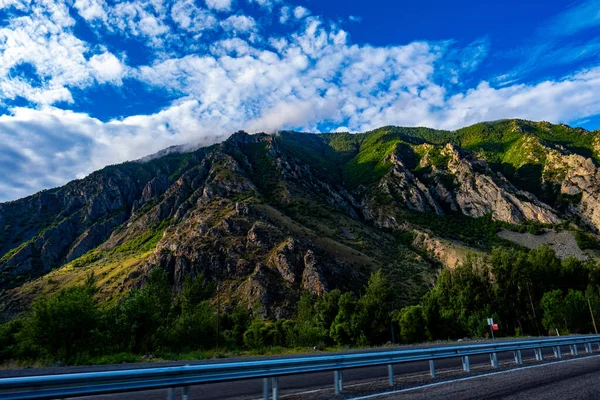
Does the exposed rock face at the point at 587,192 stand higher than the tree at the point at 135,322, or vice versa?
the exposed rock face at the point at 587,192

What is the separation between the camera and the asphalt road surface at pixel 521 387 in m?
7.56

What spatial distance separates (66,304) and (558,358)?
29767 mm

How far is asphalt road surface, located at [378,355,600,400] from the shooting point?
7.56 metres

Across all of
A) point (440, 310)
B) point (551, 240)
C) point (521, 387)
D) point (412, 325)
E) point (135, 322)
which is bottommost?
point (412, 325)

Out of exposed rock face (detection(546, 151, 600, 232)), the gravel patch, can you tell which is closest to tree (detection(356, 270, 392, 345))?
the gravel patch

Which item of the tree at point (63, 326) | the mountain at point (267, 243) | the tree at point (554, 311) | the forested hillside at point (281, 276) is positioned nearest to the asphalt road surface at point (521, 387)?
the forested hillside at point (281, 276)

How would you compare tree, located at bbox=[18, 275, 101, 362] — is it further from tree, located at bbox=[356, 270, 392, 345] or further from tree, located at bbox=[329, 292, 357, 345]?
tree, located at bbox=[356, 270, 392, 345]


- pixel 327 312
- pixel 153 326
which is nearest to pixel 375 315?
pixel 327 312

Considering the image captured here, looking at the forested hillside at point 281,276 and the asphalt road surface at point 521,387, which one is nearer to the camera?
the asphalt road surface at point 521,387

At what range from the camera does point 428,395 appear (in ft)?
25.7

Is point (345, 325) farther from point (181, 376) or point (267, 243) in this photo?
point (267, 243)

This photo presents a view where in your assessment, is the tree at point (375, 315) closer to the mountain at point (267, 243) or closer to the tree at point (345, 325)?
the tree at point (345, 325)

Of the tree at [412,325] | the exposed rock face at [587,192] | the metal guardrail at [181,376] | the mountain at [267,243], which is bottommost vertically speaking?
the tree at [412,325]

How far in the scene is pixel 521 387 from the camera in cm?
858
